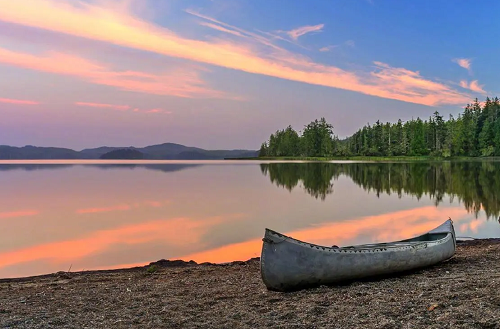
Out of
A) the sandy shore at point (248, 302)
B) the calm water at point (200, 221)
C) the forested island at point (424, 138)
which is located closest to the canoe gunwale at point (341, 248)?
the sandy shore at point (248, 302)

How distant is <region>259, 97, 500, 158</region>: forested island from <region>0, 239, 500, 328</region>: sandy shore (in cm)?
12313

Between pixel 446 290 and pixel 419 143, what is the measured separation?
132 metres

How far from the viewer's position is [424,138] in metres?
130

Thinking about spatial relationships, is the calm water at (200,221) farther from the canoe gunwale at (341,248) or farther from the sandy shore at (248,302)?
the canoe gunwale at (341,248)

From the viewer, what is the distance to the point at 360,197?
3241 cm

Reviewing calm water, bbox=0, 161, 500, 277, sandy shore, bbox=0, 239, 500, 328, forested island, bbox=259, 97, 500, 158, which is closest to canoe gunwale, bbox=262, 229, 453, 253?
sandy shore, bbox=0, 239, 500, 328

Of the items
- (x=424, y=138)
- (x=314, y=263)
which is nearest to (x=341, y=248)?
(x=314, y=263)

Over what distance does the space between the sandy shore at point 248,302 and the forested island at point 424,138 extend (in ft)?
404

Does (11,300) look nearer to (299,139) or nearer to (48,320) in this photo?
(48,320)

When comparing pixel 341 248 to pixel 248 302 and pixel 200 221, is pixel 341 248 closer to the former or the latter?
pixel 248 302

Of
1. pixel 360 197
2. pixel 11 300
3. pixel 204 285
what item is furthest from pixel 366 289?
pixel 360 197

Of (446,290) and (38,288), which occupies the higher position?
(446,290)

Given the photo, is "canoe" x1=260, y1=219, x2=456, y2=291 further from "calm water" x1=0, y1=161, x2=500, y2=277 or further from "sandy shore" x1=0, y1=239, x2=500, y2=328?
"calm water" x1=0, y1=161, x2=500, y2=277

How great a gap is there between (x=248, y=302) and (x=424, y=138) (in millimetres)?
136359
